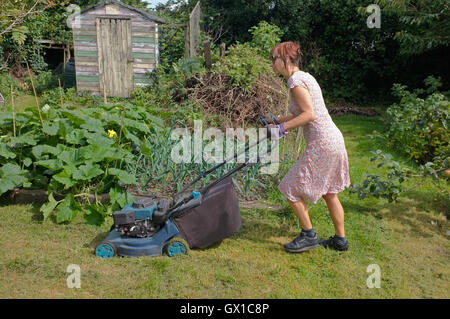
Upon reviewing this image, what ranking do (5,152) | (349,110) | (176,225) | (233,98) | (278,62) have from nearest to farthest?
(278,62) → (176,225) → (5,152) → (233,98) → (349,110)

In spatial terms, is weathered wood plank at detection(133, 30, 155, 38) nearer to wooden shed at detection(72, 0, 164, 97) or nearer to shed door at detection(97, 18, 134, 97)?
wooden shed at detection(72, 0, 164, 97)

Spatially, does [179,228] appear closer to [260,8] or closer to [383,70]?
[383,70]

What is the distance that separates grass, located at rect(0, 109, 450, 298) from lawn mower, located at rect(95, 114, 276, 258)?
92mm

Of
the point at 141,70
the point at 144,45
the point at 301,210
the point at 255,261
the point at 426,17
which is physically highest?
the point at 426,17

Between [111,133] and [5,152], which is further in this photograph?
[111,133]

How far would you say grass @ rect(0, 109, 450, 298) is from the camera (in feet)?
9.68

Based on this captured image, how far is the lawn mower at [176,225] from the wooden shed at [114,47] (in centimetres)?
788

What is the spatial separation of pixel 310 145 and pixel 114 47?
854 cm

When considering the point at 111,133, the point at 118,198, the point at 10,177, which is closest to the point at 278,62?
Result: the point at 118,198

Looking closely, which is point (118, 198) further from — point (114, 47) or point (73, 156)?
point (114, 47)

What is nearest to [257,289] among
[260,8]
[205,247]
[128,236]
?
[205,247]

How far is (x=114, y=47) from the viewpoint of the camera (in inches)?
421

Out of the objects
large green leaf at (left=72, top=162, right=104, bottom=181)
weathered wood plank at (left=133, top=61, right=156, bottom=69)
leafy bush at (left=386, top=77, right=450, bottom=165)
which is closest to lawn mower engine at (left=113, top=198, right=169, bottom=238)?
large green leaf at (left=72, top=162, right=104, bottom=181)
